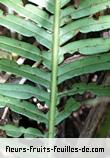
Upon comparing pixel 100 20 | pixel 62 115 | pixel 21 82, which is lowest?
pixel 62 115

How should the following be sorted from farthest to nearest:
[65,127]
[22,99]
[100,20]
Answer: [65,127] < [22,99] < [100,20]

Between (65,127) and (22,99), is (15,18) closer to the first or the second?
(22,99)

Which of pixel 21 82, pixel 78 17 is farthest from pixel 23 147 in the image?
pixel 78 17

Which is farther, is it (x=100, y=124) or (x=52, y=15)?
(x=100, y=124)

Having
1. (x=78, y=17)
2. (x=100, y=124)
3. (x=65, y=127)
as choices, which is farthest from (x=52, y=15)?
(x=65, y=127)

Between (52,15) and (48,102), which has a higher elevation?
(52,15)

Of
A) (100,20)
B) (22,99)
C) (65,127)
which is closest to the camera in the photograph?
(100,20)
